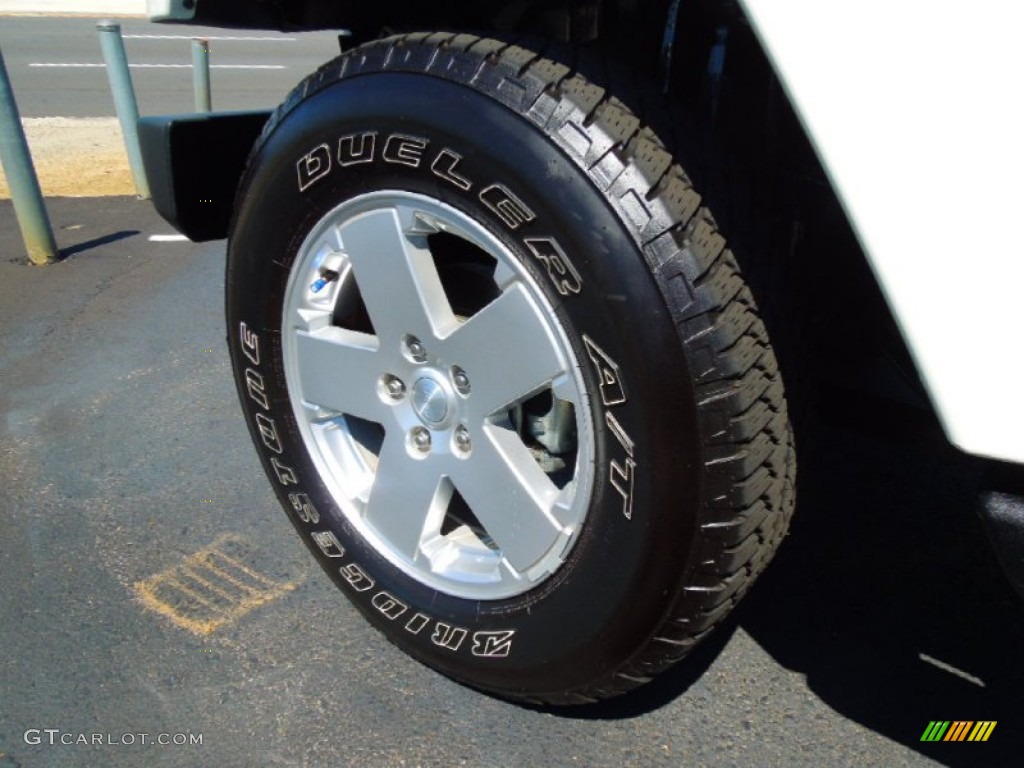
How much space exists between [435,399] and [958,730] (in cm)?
127

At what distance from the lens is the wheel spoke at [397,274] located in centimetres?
177

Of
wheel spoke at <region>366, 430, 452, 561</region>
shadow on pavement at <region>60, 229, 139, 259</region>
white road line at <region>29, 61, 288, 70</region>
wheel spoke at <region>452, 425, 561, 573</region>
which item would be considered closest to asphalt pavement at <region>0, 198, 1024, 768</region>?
wheel spoke at <region>366, 430, 452, 561</region>

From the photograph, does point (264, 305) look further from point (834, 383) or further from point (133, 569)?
point (834, 383)

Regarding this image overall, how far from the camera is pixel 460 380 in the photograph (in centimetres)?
177

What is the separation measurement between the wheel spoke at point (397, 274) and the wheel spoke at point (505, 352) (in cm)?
8

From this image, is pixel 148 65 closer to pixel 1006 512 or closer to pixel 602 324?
pixel 602 324

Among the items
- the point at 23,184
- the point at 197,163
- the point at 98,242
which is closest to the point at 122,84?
the point at 98,242

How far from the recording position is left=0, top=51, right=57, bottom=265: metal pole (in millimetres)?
4617

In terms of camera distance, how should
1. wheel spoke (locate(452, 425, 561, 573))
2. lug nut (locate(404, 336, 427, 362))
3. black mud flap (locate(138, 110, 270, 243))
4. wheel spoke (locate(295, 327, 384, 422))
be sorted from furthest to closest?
1. black mud flap (locate(138, 110, 270, 243))
2. wheel spoke (locate(295, 327, 384, 422))
3. lug nut (locate(404, 336, 427, 362))
4. wheel spoke (locate(452, 425, 561, 573))

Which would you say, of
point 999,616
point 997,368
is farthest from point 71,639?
point 999,616

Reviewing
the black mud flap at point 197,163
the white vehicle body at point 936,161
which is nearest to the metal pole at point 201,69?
the black mud flap at point 197,163

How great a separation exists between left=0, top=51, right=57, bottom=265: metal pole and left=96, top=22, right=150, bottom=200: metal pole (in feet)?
2.62

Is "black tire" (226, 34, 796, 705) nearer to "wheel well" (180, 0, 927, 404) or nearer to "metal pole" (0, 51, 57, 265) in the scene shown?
"wheel well" (180, 0, 927, 404)

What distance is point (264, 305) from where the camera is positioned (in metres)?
2.04
